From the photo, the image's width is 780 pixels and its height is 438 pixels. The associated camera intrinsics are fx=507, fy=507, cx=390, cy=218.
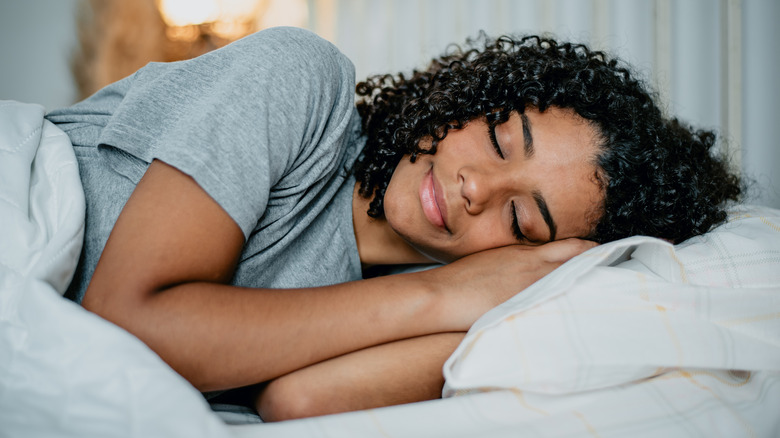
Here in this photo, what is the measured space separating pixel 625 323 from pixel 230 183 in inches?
21.0

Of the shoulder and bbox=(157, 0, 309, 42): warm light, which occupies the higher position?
bbox=(157, 0, 309, 42): warm light

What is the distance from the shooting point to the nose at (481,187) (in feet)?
2.74

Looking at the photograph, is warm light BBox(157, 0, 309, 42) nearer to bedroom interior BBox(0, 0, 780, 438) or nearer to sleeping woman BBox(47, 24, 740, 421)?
sleeping woman BBox(47, 24, 740, 421)

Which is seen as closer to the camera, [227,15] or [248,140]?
[248,140]

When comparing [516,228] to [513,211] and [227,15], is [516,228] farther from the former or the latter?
[227,15]

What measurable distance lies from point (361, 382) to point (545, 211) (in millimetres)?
428

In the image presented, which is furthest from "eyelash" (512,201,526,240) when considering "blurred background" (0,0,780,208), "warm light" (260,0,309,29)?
"warm light" (260,0,309,29)

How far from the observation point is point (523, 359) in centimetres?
60

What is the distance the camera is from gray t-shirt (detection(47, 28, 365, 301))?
68 centimetres

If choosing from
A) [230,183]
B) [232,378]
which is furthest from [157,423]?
[230,183]

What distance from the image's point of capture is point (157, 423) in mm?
471

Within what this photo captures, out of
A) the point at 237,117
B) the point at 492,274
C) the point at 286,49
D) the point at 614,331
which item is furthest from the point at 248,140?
the point at 614,331

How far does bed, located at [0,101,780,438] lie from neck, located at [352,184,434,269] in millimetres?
430

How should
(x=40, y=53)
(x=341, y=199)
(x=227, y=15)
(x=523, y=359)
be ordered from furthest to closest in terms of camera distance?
(x=40, y=53) < (x=227, y=15) < (x=341, y=199) < (x=523, y=359)
